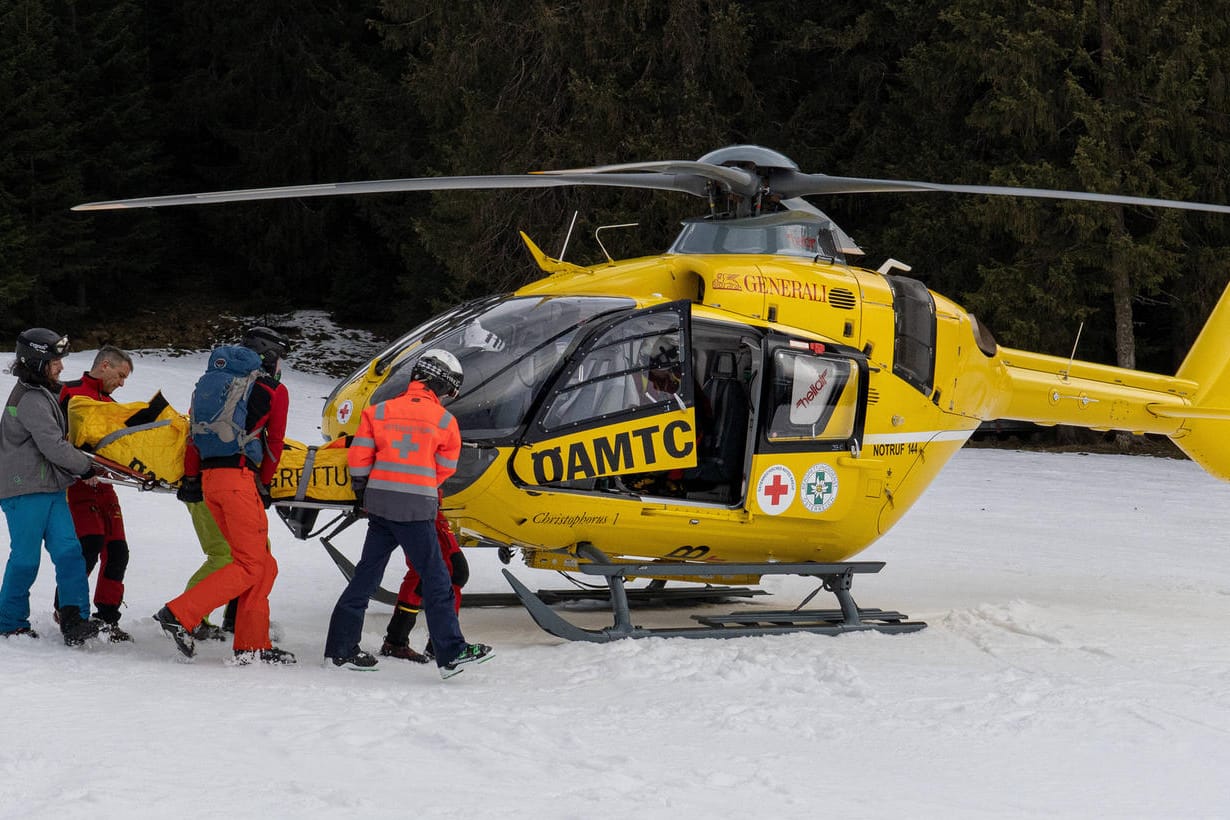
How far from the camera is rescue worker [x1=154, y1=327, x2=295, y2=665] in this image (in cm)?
652

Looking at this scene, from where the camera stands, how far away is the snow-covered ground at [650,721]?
4.60 metres

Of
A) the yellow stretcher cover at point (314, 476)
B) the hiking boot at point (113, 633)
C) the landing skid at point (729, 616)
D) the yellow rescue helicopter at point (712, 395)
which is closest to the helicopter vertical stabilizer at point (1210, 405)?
the yellow rescue helicopter at point (712, 395)

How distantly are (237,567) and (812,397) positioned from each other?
147 inches

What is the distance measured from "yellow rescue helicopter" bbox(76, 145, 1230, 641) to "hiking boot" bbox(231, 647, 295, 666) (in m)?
1.24

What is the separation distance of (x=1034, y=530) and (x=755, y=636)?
21.9ft

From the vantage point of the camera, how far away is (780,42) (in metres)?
25.1

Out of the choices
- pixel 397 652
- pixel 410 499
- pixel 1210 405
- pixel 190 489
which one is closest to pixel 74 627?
pixel 190 489

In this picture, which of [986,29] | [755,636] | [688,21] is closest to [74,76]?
[688,21]

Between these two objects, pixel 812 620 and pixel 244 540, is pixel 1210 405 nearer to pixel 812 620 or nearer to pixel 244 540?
pixel 812 620

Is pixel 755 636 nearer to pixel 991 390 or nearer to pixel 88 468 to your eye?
pixel 991 390

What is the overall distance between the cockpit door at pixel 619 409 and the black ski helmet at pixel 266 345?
1470 mm

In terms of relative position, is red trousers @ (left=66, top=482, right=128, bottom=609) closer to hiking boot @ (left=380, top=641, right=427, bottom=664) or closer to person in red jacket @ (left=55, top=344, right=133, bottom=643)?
person in red jacket @ (left=55, top=344, right=133, bottom=643)

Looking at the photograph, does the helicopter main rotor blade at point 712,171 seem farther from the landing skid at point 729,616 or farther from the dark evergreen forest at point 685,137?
the dark evergreen forest at point 685,137

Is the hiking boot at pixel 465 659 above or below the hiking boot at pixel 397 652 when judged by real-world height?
above
